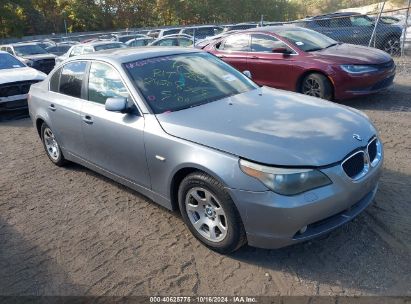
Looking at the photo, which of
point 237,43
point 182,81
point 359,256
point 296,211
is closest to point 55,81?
point 182,81

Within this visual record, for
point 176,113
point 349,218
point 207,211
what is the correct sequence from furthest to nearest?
1. point 176,113
2. point 207,211
3. point 349,218

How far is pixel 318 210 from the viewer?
288 centimetres

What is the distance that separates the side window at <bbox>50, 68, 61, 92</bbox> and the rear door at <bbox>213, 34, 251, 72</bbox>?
4.44 metres

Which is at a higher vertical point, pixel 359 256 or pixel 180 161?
pixel 180 161

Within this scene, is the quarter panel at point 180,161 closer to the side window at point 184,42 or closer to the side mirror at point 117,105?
the side mirror at point 117,105

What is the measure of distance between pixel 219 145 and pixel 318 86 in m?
5.01

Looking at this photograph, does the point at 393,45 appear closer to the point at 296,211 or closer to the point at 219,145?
the point at 219,145

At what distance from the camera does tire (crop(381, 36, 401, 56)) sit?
12.8 m

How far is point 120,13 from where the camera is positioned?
44375mm

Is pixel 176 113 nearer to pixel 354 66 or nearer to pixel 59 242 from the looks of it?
pixel 59 242

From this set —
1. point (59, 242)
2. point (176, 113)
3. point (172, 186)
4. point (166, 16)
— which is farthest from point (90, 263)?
point (166, 16)

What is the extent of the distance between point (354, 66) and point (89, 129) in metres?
5.12

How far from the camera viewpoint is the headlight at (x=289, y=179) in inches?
112

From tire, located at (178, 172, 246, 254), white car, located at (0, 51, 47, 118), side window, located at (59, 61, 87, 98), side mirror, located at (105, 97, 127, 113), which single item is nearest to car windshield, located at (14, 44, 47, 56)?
white car, located at (0, 51, 47, 118)
